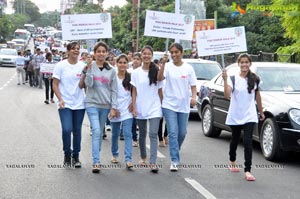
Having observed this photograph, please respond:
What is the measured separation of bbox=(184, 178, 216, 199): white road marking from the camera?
6.62 meters

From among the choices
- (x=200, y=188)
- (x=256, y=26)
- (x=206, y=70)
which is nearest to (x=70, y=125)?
(x=200, y=188)

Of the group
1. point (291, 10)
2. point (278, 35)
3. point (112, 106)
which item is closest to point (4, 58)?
point (278, 35)

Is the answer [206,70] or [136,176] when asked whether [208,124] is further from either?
[206,70]

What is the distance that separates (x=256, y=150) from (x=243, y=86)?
251 centimetres

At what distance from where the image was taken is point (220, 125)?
1087cm

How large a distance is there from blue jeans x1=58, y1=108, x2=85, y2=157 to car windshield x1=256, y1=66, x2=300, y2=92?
3.52 m

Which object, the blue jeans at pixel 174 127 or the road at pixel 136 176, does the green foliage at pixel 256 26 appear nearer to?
the road at pixel 136 176

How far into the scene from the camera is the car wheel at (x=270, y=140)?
8.66 meters

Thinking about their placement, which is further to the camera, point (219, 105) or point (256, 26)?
point (256, 26)

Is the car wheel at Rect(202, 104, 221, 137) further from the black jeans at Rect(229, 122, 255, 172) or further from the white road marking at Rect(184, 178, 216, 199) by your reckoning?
the white road marking at Rect(184, 178, 216, 199)

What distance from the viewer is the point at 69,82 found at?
311 inches

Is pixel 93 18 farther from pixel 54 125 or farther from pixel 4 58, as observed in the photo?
pixel 4 58

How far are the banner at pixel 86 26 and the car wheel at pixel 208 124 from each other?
114 inches

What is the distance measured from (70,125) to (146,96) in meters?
1.16
